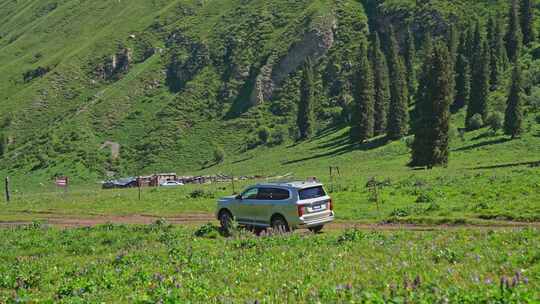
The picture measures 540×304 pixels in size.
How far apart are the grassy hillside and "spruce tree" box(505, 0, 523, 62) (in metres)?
4.62

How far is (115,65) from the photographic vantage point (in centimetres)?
16375

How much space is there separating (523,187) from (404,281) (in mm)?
21628

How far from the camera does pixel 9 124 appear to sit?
141500 millimetres

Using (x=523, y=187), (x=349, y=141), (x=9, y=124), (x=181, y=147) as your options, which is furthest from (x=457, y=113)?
(x=9, y=124)

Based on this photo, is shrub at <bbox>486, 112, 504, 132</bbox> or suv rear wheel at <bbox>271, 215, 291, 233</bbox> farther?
shrub at <bbox>486, 112, 504, 132</bbox>

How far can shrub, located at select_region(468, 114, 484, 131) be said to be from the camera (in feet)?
289

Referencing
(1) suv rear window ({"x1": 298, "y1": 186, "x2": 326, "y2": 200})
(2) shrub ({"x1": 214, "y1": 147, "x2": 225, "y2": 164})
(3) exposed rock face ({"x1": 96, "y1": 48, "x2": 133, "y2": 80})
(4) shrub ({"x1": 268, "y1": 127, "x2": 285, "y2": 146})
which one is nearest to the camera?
(1) suv rear window ({"x1": 298, "y1": 186, "x2": 326, "y2": 200})

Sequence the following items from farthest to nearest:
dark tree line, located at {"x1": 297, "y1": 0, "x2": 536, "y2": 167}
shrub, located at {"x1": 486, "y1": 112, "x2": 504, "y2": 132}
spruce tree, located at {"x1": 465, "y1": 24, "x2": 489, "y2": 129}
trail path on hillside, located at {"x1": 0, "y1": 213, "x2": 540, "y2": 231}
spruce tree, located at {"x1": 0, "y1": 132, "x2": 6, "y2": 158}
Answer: spruce tree, located at {"x1": 0, "y1": 132, "x2": 6, "y2": 158}, spruce tree, located at {"x1": 465, "y1": 24, "x2": 489, "y2": 129}, shrub, located at {"x1": 486, "y1": 112, "x2": 504, "y2": 132}, dark tree line, located at {"x1": 297, "y1": 0, "x2": 536, "y2": 167}, trail path on hillside, located at {"x1": 0, "y1": 213, "x2": 540, "y2": 231}

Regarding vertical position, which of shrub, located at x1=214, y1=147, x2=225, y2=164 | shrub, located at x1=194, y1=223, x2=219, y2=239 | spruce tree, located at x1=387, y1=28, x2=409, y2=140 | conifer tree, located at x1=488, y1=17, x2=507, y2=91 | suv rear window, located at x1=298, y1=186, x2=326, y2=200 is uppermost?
conifer tree, located at x1=488, y1=17, x2=507, y2=91

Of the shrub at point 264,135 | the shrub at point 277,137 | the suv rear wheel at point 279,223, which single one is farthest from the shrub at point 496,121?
the suv rear wheel at point 279,223

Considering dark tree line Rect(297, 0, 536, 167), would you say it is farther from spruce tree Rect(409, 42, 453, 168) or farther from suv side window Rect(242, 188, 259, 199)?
suv side window Rect(242, 188, 259, 199)

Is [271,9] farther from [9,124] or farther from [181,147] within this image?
[9,124]

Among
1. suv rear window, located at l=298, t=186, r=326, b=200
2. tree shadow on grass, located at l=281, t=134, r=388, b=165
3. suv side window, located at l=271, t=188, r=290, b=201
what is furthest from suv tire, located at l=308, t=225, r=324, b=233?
tree shadow on grass, located at l=281, t=134, r=388, b=165

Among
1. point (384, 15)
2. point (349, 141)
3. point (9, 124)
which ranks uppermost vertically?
point (384, 15)
